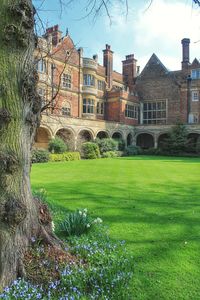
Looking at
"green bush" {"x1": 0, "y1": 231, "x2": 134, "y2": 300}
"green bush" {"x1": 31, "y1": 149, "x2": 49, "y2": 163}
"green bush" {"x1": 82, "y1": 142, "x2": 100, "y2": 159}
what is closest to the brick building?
"green bush" {"x1": 82, "y1": 142, "x2": 100, "y2": 159}

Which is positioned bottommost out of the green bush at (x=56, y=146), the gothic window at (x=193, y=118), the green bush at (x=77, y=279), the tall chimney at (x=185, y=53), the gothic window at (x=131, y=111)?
the green bush at (x=77, y=279)

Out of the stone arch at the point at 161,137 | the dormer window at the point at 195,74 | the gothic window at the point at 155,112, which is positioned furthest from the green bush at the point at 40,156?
the dormer window at the point at 195,74

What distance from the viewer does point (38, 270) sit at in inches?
138

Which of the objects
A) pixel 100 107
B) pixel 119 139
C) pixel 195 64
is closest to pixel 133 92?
pixel 100 107

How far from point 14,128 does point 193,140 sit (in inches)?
1487

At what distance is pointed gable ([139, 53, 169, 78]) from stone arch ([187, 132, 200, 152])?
974 cm

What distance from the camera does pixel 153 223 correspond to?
6.57 meters

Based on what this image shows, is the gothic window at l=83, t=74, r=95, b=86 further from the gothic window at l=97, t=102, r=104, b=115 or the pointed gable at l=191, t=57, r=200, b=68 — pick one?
the pointed gable at l=191, t=57, r=200, b=68

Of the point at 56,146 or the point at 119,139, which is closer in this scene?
the point at 56,146

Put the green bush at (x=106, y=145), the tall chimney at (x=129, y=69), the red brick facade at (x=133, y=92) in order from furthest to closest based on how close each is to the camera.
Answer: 1. the tall chimney at (x=129, y=69)
2. the red brick facade at (x=133, y=92)
3. the green bush at (x=106, y=145)

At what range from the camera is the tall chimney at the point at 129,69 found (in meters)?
46.5

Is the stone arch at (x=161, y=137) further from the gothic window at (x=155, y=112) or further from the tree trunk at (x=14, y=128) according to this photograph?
the tree trunk at (x=14, y=128)

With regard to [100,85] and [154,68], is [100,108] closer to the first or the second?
[100,85]

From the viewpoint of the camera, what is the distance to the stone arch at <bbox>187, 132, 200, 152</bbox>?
36534 mm
